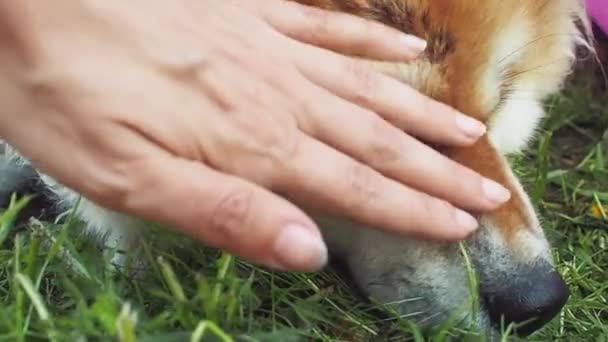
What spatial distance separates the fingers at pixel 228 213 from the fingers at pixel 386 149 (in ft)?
0.67

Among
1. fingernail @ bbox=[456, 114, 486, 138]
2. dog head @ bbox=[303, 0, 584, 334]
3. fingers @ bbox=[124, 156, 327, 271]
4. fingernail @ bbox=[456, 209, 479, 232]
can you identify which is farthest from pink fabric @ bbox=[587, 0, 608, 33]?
fingers @ bbox=[124, 156, 327, 271]

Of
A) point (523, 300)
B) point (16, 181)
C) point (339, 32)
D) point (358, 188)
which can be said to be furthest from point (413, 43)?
point (16, 181)

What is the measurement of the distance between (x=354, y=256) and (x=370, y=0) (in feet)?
1.65

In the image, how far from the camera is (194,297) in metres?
1.50

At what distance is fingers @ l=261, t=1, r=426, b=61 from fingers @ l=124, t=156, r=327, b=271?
14.8 inches

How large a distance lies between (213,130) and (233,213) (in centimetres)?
15

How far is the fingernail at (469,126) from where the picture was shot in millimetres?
1720

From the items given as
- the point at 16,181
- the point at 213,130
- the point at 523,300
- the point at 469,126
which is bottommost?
the point at 16,181

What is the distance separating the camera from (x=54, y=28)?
1.45 meters

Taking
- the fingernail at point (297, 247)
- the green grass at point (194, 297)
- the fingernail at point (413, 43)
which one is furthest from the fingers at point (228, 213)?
the fingernail at point (413, 43)

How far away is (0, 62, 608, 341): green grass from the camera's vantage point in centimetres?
143

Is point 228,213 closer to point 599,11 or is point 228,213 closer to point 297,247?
point 297,247

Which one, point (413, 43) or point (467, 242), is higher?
point (413, 43)

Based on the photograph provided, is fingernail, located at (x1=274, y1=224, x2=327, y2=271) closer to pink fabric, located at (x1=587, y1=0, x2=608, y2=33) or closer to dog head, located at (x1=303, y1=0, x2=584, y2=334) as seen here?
dog head, located at (x1=303, y1=0, x2=584, y2=334)
